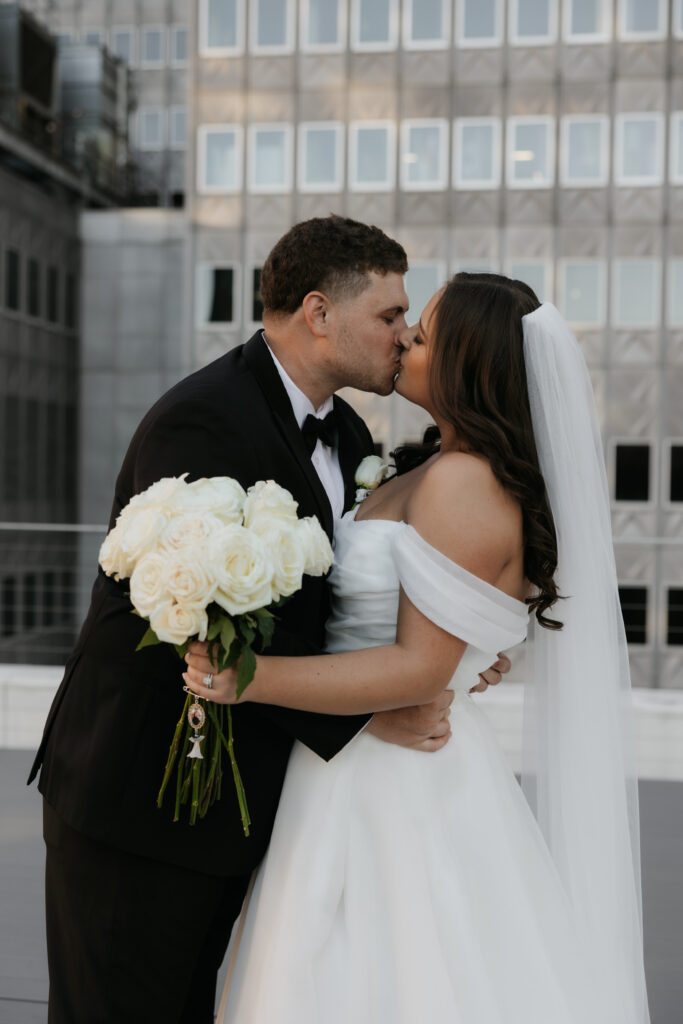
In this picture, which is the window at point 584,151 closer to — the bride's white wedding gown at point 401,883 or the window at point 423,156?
the window at point 423,156

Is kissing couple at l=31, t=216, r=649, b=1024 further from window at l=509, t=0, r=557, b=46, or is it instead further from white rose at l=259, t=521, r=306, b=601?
window at l=509, t=0, r=557, b=46

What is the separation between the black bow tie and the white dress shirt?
0.06ft

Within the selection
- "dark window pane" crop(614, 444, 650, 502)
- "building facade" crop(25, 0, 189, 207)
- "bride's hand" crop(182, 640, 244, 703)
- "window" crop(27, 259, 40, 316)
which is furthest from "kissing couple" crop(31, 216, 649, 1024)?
"building facade" crop(25, 0, 189, 207)

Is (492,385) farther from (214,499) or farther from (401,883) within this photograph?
(401,883)

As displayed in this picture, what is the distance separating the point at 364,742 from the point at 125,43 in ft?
139

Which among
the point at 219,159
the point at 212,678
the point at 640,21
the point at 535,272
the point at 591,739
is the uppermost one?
the point at 640,21

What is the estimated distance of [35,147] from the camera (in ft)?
83.3

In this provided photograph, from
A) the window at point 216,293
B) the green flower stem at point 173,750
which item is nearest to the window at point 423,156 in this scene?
the window at point 216,293

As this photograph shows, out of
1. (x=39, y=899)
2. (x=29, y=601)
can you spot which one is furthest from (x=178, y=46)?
(x=39, y=899)

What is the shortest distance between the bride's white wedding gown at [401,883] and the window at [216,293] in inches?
897

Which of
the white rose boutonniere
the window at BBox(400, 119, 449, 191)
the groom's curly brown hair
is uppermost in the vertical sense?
the window at BBox(400, 119, 449, 191)

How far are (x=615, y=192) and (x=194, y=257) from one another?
9.51 meters

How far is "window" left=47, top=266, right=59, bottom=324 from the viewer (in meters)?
26.3

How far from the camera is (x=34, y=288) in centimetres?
2562
